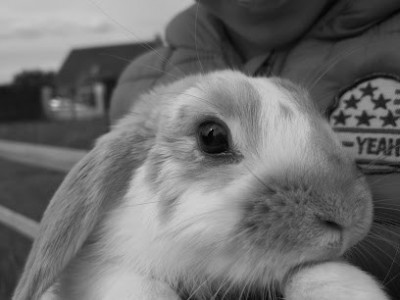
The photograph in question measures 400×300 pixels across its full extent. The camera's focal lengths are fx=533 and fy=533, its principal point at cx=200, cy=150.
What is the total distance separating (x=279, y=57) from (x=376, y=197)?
0.70 m

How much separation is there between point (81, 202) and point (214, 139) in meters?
0.45

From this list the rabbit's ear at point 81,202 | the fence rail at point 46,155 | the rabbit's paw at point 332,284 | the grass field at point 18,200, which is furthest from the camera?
the grass field at point 18,200

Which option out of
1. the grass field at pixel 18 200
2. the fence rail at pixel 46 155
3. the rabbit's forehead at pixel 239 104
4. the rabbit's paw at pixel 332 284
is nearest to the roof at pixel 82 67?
the grass field at pixel 18 200

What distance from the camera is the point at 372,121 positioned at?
1.74 meters

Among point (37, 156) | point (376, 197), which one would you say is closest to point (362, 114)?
point (376, 197)

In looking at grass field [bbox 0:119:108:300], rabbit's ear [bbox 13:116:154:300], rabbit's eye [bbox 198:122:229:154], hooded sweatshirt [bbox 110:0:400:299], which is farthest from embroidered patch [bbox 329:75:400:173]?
grass field [bbox 0:119:108:300]

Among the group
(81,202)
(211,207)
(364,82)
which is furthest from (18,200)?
(211,207)

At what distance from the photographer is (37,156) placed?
11.5 feet

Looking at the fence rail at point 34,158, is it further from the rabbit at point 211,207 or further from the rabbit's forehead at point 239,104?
the rabbit's forehead at point 239,104

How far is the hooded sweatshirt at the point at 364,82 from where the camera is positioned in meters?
1.60

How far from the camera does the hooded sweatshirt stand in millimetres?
1601

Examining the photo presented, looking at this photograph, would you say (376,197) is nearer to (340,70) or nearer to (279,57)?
(340,70)

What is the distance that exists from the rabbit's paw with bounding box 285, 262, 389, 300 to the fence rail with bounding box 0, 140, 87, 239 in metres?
1.59

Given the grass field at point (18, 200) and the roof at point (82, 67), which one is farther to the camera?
the roof at point (82, 67)
